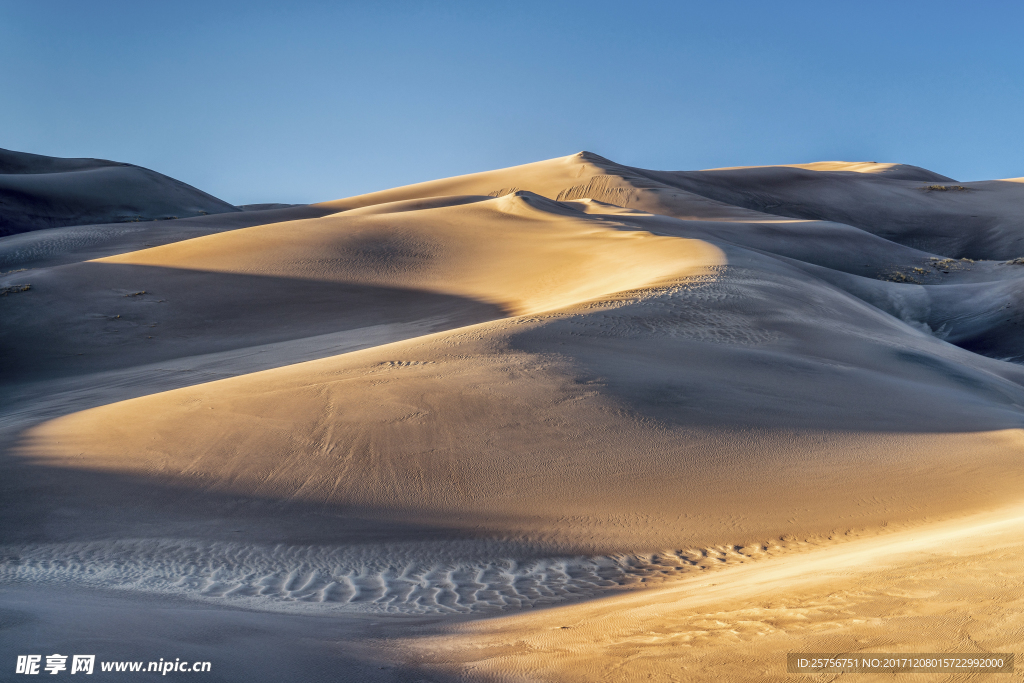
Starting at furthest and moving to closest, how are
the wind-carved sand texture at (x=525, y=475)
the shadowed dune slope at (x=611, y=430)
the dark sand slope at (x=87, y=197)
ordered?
the dark sand slope at (x=87, y=197)
the shadowed dune slope at (x=611, y=430)
the wind-carved sand texture at (x=525, y=475)

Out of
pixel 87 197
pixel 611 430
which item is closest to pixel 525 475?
pixel 611 430

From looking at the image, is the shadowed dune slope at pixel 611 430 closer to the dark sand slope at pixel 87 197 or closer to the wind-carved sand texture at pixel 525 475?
the wind-carved sand texture at pixel 525 475

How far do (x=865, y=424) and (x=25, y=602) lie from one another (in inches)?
227

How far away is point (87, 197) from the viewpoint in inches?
1320

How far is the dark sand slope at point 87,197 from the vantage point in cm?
2997

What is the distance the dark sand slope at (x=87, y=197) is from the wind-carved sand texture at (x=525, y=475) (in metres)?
22.3

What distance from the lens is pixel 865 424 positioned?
609cm

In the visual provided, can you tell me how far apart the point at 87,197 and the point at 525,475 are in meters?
35.1

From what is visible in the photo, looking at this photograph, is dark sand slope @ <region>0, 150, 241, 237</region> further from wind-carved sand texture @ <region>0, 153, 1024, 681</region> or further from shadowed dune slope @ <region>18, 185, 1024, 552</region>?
shadowed dune slope @ <region>18, 185, 1024, 552</region>

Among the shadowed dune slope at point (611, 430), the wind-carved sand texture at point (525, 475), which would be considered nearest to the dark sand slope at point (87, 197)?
the wind-carved sand texture at point (525, 475)

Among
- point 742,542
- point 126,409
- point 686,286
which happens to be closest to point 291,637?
point 742,542

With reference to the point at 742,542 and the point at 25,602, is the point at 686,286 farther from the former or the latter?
the point at 25,602

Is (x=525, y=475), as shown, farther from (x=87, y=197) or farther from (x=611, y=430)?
(x=87, y=197)

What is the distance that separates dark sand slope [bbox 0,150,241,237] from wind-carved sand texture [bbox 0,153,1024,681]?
22.3m
